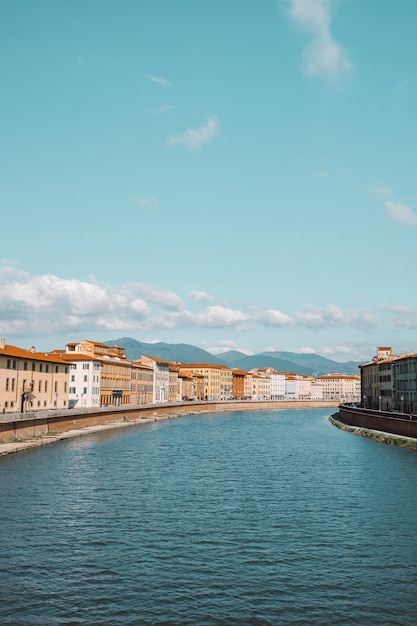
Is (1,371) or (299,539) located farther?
(1,371)

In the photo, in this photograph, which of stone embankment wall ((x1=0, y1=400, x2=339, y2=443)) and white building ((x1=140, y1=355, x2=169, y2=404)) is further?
white building ((x1=140, y1=355, x2=169, y2=404))

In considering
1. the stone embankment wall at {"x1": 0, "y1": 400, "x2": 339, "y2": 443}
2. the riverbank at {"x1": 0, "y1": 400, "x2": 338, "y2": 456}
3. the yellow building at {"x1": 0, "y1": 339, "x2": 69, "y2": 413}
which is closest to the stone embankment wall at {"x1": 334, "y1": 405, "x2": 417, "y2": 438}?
the riverbank at {"x1": 0, "y1": 400, "x2": 338, "y2": 456}

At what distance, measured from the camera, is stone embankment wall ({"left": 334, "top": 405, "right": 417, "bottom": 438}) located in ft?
258

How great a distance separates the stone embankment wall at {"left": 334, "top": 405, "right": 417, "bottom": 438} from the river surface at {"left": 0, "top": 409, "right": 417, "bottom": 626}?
2242cm

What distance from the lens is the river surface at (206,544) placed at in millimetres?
21750

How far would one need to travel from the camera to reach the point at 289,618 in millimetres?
20906

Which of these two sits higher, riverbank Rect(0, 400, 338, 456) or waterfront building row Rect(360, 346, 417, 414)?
waterfront building row Rect(360, 346, 417, 414)

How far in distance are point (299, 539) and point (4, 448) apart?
41.1 metres

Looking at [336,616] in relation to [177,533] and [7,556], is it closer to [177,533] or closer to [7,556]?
[177,533]

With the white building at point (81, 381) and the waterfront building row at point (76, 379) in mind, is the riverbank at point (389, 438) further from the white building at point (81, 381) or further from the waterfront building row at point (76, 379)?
the white building at point (81, 381)

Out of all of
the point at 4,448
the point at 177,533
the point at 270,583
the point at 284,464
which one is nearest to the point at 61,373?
the point at 4,448

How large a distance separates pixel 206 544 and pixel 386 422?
6471 cm

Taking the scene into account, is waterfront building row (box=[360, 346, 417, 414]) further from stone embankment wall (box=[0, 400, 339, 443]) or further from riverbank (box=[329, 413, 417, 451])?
stone embankment wall (box=[0, 400, 339, 443])

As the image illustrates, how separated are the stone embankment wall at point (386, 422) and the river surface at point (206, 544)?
22419mm
